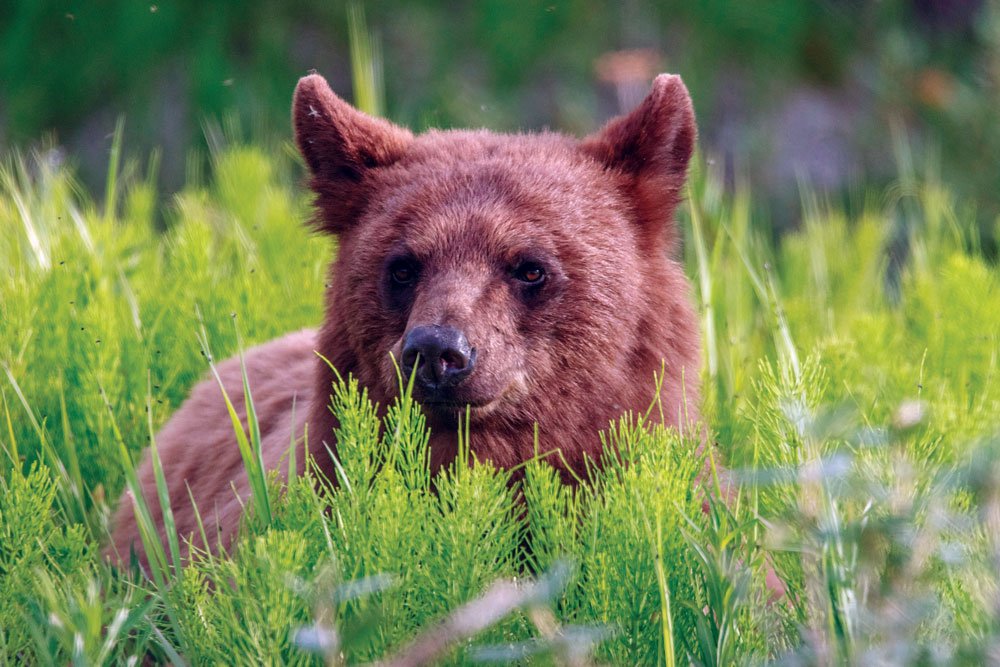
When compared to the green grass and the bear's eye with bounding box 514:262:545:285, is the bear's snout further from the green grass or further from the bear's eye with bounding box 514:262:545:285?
the bear's eye with bounding box 514:262:545:285

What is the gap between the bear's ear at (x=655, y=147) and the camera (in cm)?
334

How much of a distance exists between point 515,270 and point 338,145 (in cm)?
66

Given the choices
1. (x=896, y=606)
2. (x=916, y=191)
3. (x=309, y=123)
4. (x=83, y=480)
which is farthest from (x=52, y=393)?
(x=916, y=191)

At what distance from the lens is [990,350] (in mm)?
3906

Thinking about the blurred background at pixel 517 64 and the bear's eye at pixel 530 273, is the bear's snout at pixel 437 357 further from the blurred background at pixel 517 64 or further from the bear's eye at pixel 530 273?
the blurred background at pixel 517 64

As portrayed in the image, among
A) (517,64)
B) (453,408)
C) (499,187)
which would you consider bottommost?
(517,64)

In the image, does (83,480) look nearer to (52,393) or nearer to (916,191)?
(52,393)

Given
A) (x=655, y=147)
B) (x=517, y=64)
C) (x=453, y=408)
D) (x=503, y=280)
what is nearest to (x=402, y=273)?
(x=503, y=280)

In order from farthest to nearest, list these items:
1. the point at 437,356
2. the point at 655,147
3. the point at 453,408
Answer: the point at 655,147 < the point at 453,408 < the point at 437,356

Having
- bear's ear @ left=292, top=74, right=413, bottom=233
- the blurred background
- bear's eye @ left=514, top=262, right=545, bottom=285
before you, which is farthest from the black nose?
the blurred background

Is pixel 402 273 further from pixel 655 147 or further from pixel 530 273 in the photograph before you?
pixel 655 147

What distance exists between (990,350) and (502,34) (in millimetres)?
5607

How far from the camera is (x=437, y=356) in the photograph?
2.83 meters

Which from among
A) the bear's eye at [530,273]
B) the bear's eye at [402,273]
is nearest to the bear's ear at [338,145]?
the bear's eye at [402,273]
